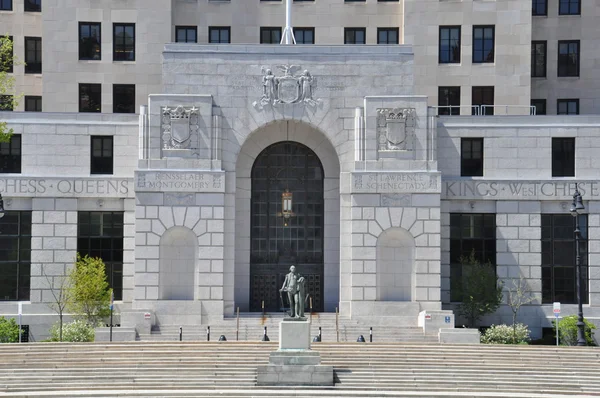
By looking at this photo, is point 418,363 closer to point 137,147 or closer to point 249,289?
point 249,289

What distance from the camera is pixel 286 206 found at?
67.3 metres

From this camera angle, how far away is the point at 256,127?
2562 inches

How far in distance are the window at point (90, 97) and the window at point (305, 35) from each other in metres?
12.8

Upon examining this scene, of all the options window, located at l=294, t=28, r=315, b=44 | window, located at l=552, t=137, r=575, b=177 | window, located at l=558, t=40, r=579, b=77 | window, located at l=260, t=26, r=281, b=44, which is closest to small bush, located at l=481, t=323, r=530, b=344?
window, located at l=552, t=137, r=575, b=177

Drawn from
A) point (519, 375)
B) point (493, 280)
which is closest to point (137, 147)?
point (493, 280)

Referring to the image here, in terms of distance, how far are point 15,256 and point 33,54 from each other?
17335 millimetres

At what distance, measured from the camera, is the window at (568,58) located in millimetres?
78688

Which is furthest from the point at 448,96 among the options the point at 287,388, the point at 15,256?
the point at 287,388

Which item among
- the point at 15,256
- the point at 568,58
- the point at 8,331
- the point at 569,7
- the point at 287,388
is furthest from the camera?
the point at 569,7

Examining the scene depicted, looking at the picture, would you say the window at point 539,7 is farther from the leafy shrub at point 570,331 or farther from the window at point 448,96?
the leafy shrub at point 570,331

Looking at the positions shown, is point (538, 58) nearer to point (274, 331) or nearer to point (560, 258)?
point (560, 258)

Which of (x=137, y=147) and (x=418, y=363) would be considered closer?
(x=418, y=363)

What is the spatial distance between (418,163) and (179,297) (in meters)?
14.5

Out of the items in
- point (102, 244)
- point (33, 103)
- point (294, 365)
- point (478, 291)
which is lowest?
point (294, 365)
